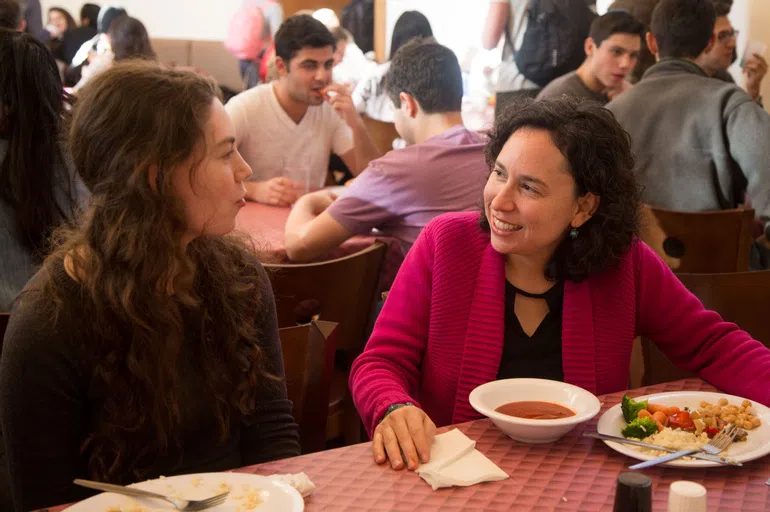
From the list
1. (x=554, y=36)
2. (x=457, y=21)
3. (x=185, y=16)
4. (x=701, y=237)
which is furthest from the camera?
(x=185, y=16)

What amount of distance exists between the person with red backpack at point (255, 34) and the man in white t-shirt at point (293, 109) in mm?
2264

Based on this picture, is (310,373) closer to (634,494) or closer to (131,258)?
(131,258)

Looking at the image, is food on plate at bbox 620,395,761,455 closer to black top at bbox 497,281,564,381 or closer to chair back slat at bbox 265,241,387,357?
black top at bbox 497,281,564,381

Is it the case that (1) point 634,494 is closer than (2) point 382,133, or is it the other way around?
(1) point 634,494

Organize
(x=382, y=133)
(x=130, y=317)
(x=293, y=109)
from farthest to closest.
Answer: (x=382, y=133) → (x=293, y=109) → (x=130, y=317)

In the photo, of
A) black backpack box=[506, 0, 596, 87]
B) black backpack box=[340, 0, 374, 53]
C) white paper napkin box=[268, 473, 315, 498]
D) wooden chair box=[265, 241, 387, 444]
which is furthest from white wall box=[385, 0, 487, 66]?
white paper napkin box=[268, 473, 315, 498]

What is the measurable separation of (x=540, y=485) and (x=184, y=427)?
579mm

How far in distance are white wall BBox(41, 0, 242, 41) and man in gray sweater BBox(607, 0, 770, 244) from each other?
6.50 metres

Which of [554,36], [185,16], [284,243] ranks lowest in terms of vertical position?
[284,243]

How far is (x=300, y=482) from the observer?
3.83ft

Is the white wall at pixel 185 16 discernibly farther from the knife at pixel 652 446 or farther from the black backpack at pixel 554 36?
the knife at pixel 652 446

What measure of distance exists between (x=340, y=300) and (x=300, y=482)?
99cm

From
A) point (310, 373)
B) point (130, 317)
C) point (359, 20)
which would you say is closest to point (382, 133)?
point (359, 20)

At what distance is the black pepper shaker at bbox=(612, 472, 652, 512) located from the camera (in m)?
0.95
